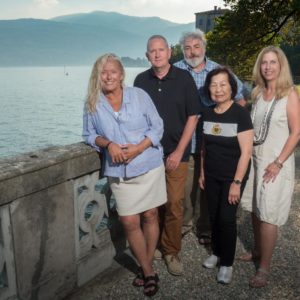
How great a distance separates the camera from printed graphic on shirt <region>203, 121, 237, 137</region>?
3.29 m

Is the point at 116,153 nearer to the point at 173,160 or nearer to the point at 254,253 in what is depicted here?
the point at 173,160

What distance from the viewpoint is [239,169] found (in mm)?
3287

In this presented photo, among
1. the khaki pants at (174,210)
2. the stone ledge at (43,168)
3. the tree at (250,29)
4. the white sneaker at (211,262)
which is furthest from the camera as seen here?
the tree at (250,29)

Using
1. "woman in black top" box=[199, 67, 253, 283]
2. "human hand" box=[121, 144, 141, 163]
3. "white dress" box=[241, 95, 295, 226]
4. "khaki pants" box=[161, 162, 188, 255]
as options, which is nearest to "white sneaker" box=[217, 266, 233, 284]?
"woman in black top" box=[199, 67, 253, 283]

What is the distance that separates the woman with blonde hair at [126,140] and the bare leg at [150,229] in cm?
2

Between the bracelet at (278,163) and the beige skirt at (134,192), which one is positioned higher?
the bracelet at (278,163)

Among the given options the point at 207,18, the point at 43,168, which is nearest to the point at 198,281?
the point at 43,168

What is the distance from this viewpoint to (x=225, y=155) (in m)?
3.38

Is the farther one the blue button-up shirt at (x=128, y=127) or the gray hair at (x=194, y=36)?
the gray hair at (x=194, y=36)

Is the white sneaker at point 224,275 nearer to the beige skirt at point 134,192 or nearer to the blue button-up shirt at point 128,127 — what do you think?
the beige skirt at point 134,192

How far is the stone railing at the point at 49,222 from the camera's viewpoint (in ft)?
8.58

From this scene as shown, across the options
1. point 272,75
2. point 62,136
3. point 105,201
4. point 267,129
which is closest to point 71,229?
point 105,201

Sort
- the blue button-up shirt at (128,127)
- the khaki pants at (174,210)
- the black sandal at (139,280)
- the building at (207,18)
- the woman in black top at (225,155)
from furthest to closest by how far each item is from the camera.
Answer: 1. the building at (207,18)
2. the khaki pants at (174,210)
3. the black sandal at (139,280)
4. the woman in black top at (225,155)
5. the blue button-up shirt at (128,127)

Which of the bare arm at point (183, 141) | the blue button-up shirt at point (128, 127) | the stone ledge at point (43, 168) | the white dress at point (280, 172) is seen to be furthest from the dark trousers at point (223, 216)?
the stone ledge at point (43, 168)
